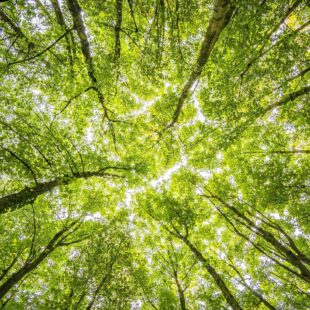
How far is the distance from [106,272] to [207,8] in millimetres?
12891

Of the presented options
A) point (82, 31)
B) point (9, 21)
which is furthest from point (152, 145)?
point (9, 21)

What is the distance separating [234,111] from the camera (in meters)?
7.79

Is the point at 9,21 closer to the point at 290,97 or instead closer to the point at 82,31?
the point at 82,31

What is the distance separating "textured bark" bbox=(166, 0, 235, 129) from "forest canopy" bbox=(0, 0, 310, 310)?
0.15ft

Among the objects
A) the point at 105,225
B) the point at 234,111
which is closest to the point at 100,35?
the point at 234,111

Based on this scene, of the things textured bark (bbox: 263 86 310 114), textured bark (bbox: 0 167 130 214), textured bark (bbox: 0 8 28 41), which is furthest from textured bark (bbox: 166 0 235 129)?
textured bark (bbox: 0 8 28 41)

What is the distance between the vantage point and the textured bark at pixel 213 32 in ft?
19.3

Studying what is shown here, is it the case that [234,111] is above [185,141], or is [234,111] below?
below

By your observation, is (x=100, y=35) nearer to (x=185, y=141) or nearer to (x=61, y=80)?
(x=61, y=80)

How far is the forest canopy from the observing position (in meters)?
6.79

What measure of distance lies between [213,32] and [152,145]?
663 cm

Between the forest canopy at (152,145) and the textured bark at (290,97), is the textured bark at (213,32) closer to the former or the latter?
the forest canopy at (152,145)

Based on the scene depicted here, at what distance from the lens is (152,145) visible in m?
11.8

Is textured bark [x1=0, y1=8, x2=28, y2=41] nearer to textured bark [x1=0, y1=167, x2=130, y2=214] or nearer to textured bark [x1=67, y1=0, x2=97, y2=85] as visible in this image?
textured bark [x1=67, y1=0, x2=97, y2=85]
